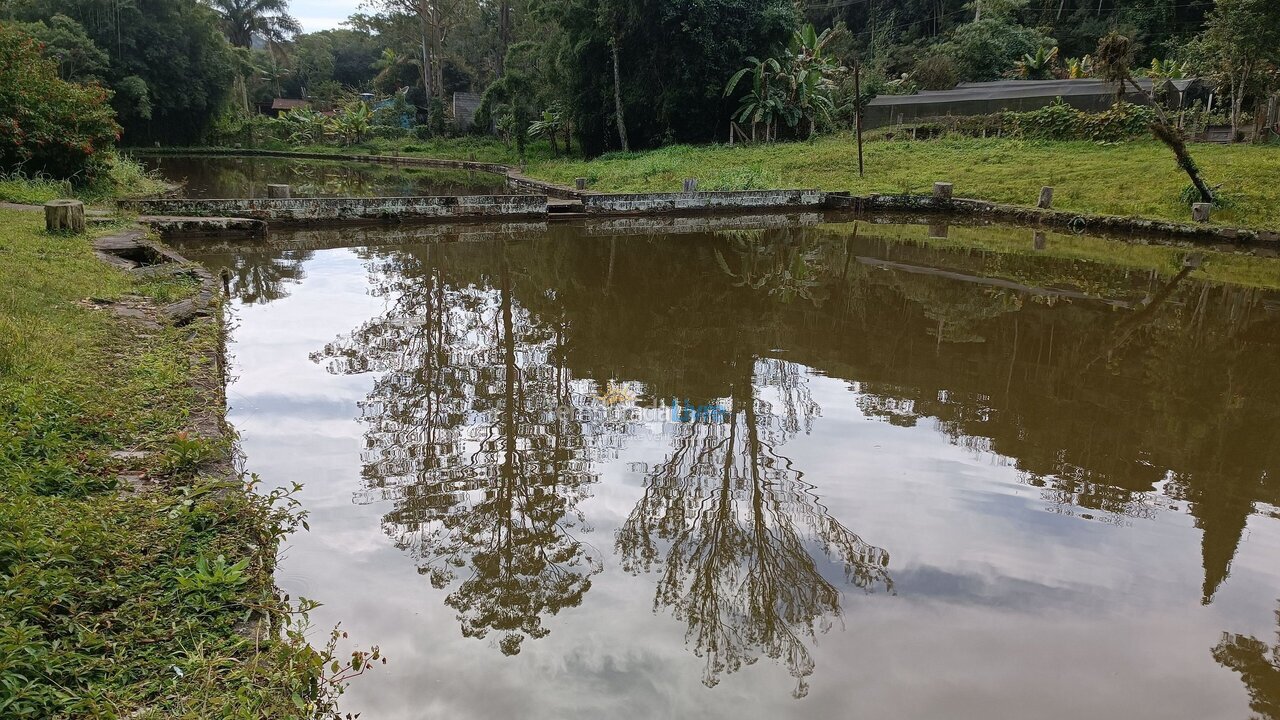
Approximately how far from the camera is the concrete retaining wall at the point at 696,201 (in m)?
15.2

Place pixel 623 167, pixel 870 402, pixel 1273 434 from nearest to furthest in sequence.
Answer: pixel 1273 434 → pixel 870 402 → pixel 623 167

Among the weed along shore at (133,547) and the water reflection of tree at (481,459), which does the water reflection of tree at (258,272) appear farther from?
the weed along shore at (133,547)

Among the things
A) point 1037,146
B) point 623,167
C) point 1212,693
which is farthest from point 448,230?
point 1037,146

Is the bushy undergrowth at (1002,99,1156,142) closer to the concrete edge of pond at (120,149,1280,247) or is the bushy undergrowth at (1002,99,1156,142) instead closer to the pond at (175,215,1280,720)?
the concrete edge of pond at (120,149,1280,247)

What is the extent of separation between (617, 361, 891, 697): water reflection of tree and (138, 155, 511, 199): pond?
14.9 metres

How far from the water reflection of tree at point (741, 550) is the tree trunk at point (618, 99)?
20739mm

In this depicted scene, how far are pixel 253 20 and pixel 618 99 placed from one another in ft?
108

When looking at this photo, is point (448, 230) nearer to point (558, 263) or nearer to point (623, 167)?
point (558, 263)

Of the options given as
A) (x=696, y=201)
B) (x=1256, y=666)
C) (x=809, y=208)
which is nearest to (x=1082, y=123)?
(x=809, y=208)

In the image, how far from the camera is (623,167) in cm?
2133

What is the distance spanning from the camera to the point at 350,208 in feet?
45.4

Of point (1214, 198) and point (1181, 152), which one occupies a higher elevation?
point (1181, 152)

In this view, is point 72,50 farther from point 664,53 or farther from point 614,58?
point 664,53

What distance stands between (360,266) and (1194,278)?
1077 centimetres
